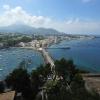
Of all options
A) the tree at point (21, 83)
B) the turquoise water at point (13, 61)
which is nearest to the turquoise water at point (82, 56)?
the turquoise water at point (13, 61)

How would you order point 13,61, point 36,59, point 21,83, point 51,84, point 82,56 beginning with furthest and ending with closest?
1. point 82,56
2. point 36,59
3. point 13,61
4. point 21,83
5. point 51,84

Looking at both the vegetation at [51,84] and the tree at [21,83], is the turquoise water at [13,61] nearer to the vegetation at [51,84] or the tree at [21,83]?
the vegetation at [51,84]

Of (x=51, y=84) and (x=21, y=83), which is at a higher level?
(x=51, y=84)

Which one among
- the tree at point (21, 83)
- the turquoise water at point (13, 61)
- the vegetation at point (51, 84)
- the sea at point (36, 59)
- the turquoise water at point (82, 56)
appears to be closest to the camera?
the vegetation at point (51, 84)

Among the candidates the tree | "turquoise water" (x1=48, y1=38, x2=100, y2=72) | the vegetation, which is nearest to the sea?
"turquoise water" (x1=48, y1=38, x2=100, y2=72)

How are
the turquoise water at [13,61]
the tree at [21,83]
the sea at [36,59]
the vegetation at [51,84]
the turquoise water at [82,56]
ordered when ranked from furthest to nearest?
1. the turquoise water at [82,56]
2. the sea at [36,59]
3. the turquoise water at [13,61]
4. the tree at [21,83]
5. the vegetation at [51,84]

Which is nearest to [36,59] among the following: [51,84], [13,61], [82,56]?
[13,61]

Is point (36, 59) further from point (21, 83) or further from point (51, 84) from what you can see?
point (51, 84)

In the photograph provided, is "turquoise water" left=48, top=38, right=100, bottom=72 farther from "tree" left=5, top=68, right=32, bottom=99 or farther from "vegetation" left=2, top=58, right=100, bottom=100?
"tree" left=5, top=68, right=32, bottom=99

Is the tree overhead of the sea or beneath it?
overhead
